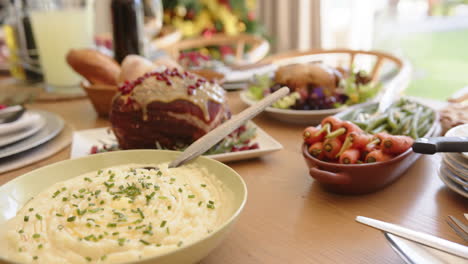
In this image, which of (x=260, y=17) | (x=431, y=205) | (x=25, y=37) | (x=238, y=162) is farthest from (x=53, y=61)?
(x=260, y=17)

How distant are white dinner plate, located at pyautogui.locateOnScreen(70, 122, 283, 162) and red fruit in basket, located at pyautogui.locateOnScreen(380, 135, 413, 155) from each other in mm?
319

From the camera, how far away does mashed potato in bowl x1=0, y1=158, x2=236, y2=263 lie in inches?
25.5

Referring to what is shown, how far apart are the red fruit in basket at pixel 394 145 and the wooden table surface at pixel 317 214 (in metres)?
0.11

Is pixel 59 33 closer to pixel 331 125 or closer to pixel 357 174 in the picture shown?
pixel 331 125

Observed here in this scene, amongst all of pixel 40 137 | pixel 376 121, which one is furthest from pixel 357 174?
pixel 40 137

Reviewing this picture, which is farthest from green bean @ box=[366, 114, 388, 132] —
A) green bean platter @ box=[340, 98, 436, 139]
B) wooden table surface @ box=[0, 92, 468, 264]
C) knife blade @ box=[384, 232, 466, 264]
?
knife blade @ box=[384, 232, 466, 264]

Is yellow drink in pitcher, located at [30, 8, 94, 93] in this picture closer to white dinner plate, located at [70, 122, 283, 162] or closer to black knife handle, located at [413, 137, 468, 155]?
white dinner plate, located at [70, 122, 283, 162]

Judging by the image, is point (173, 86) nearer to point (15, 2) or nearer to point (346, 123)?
point (346, 123)

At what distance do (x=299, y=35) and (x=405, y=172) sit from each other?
3.25 metres

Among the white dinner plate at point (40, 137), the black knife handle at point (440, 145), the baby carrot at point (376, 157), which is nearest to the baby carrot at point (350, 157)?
the baby carrot at point (376, 157)

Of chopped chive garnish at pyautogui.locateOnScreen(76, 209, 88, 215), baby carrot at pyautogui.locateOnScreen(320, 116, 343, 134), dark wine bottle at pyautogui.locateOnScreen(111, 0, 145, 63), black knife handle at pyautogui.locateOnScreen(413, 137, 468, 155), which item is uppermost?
dark wine bottle at pyautogui.locateOnScreen(111, 0, 145, 63)

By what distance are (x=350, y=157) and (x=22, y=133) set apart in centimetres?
104

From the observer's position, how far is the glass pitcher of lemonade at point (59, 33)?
6.93 ft

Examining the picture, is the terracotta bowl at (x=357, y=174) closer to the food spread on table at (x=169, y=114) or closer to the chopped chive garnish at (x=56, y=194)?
the food spread on table at (x=169, y=114)
